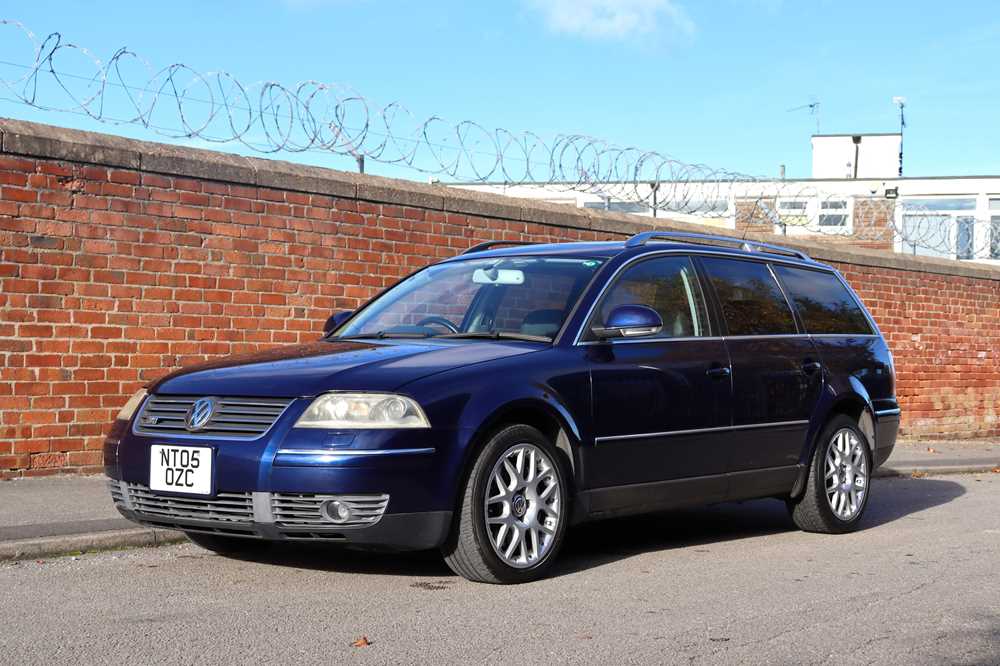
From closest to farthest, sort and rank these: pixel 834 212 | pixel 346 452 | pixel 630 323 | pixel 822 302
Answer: pixel 346 452 < pixel 630 323 < pixel 822 302 < pixel 834 212

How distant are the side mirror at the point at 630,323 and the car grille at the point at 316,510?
1657mm

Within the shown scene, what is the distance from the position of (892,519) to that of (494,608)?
4724mm

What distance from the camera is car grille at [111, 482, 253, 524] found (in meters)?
5.89

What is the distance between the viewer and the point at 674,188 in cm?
Answer: 1557

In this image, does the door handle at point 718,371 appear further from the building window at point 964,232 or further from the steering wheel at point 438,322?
the building window at point 964,232

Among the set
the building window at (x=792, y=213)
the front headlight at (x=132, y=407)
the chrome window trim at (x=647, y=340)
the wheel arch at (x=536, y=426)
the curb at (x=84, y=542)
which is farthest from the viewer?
the building window at (x=792, y=213)

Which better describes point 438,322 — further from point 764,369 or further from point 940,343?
point 940,343

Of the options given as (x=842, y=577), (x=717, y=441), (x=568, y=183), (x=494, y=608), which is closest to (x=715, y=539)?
(x=717, y=441)

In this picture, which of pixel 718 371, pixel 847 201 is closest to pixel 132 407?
pixel 718 371

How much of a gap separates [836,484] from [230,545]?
3.85 m

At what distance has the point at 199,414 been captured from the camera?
6102 millimetres

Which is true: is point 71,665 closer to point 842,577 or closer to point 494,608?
point 494,608

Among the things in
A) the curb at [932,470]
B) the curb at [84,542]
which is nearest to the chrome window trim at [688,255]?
the curb at [84,542]

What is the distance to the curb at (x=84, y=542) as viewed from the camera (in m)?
6.71
